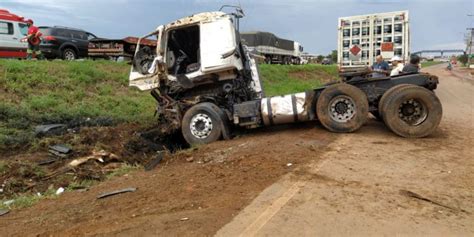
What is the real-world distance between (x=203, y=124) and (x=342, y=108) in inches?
98.2

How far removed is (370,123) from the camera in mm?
8945

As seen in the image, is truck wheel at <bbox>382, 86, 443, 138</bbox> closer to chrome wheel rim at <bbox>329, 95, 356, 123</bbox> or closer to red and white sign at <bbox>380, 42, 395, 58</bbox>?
chrome wheel rim at <bbox>329, 95, 356, 123</bbox>

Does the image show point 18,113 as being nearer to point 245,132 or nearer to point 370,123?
point 245,132

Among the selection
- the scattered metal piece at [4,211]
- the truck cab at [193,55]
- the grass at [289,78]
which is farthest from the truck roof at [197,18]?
the grass at [289,78]

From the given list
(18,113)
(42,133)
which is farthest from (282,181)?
(18,113)

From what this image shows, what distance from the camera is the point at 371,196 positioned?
187 inches

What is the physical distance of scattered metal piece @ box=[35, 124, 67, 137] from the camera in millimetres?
9484

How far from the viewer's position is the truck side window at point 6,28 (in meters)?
18.7

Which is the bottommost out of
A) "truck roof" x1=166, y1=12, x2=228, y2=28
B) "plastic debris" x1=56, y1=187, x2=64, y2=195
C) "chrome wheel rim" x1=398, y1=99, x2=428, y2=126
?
"plastic debris" x1=56, y1=187, x2=64, y2=195

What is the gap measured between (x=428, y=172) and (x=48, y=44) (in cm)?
1798

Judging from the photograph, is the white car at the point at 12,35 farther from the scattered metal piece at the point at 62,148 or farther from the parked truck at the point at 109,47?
the scattered metal piece at the point at 62,148

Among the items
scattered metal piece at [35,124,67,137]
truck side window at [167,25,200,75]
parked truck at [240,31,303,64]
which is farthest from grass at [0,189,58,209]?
parked truck at [240,31,303,64]

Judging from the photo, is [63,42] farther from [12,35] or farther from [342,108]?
[342,108]

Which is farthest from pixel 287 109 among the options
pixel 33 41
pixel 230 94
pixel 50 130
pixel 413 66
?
pixel 33 41
